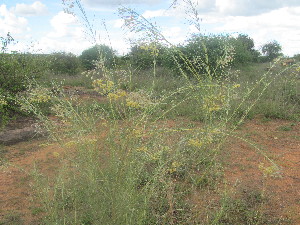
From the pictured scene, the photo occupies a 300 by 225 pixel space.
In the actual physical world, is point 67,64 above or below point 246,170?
above

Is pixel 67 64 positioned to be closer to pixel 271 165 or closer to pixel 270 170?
pixel 271 165

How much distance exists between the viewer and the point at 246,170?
4.43 meters

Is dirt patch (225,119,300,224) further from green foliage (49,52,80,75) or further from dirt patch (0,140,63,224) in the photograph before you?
green foliage (49,52,80,75)

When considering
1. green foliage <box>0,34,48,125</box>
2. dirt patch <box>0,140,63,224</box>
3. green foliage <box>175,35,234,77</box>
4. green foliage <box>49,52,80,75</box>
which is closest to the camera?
green foliage <box>175,35,234,77</box>

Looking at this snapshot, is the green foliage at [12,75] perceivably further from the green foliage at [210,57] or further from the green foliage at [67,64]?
the green foliage at [67,64]

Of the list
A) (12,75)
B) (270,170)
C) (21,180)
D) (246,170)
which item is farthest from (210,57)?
(270,170)

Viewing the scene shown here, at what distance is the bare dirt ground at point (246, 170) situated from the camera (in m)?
3.44

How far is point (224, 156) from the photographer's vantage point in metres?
4.74

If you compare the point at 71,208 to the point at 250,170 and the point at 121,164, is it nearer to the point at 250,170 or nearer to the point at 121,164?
the point at 121,164

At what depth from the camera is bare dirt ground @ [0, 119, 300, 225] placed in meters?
3.44

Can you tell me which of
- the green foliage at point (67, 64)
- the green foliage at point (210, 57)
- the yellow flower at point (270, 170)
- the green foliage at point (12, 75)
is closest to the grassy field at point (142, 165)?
the yellow flower at point (270, 170)

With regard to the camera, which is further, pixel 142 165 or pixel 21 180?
pixel 21 180

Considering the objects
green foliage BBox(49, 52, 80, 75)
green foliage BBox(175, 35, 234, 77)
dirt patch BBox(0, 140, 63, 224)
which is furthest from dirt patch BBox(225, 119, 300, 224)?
green foliage BBox(49, 52, 80, 75)

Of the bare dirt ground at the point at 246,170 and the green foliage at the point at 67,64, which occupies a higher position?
the green foliage at the point at 67,64
